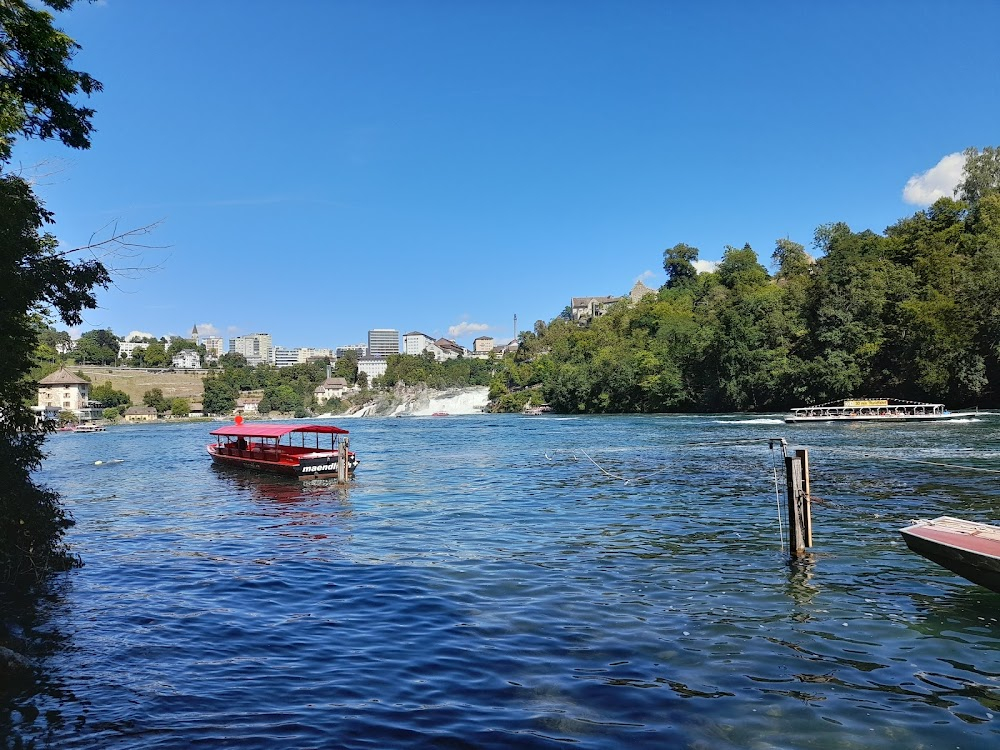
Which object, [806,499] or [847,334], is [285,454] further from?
[847,334]

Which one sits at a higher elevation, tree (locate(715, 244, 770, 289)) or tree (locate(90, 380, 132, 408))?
tree (locate(715, 244, 770, 289))

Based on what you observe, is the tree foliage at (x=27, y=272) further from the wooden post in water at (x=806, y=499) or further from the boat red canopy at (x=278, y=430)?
the boat red canopy at (x=278, y=430)

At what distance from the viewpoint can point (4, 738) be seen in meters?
6.89

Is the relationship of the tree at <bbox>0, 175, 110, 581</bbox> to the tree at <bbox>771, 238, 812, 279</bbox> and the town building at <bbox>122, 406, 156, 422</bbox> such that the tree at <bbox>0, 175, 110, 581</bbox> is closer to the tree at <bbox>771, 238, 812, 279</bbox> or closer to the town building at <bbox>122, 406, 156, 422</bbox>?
the tree at <bbox>771, 238, 812, 279</bbox>

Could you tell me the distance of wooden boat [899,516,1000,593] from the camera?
10.4 meters

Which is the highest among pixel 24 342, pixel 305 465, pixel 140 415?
pixel 24 342

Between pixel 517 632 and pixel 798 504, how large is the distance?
7421 millimetres

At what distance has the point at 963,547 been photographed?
1068cm

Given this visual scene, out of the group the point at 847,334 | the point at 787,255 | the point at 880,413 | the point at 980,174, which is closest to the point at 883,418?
the point at 880,413

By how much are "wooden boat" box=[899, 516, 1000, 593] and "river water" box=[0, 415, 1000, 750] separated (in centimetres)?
65

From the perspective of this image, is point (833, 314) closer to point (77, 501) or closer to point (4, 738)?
point (77, 501)

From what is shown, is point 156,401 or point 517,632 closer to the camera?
point 517,632

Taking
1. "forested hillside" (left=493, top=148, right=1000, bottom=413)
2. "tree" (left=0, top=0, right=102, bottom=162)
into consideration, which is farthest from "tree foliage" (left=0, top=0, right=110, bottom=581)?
"forested hillside" (left=493, top=148, right=1000, bottom=413)

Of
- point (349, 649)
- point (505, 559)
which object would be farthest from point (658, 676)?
point (505, 559)
